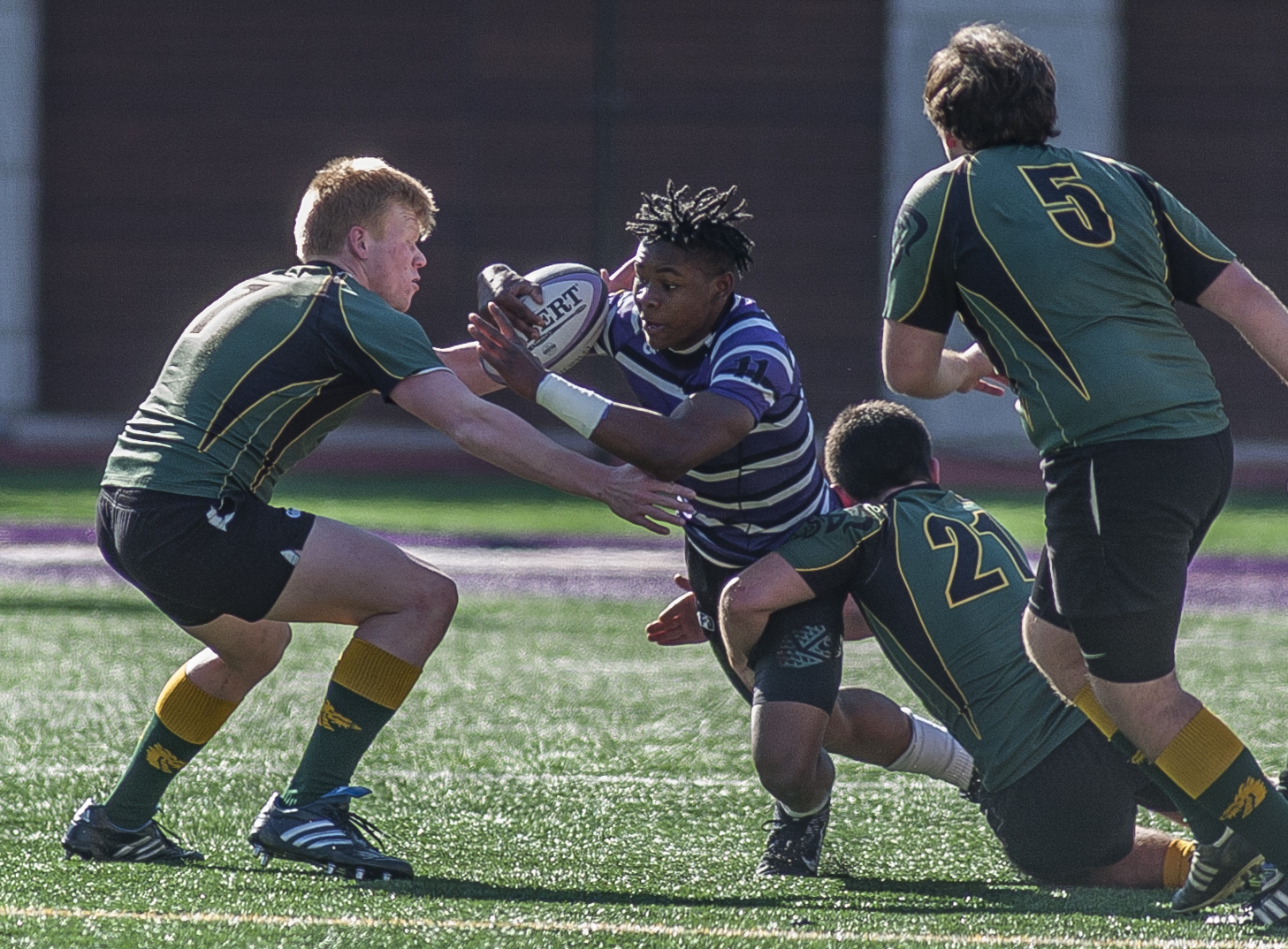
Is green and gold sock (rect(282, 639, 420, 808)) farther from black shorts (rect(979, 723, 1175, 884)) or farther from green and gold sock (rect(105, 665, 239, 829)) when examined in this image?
black shorts (rect(979, 723, 1175, 884))

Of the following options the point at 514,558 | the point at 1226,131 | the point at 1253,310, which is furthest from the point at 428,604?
the point at 1226,131

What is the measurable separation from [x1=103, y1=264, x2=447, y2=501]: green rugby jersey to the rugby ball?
0.37m

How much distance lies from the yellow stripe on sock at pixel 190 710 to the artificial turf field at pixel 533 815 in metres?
0.29

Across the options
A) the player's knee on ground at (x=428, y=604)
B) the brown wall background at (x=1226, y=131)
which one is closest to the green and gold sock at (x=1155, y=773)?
the player's knee on ground at (x=428, y=604)

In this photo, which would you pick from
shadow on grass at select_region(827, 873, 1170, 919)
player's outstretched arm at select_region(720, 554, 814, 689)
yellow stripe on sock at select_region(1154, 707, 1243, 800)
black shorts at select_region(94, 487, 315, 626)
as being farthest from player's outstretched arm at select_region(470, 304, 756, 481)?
yellow stripe on sock at select_region(1154, 707, 1243, 800)

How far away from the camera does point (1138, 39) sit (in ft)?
53.2

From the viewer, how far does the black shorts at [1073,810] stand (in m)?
3.46

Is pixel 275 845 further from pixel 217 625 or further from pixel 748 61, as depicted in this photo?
pixel 748 61

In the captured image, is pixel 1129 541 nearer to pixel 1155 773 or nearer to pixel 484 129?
pixel 1155 773

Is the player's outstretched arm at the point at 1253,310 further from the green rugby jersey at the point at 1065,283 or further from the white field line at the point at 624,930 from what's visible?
the white field line at the point at 624,930

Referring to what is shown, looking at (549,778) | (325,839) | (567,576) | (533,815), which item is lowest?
(567,576)

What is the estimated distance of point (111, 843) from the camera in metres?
3.71

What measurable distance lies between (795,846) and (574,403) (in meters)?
1.11

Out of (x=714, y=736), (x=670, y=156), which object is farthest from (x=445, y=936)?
(x=670, y=156)
